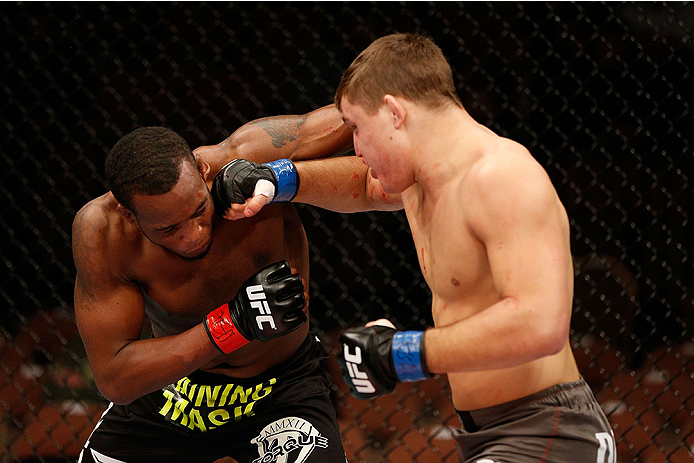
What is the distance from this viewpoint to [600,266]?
310 centimetres

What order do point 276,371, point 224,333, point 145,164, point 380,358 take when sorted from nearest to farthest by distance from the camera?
point 380,358 → point 145,164 → point 224,333 → point 276,371

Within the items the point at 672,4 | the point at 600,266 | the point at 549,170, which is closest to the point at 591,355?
the point at 600,266

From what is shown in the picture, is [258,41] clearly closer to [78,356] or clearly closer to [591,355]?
[78,356]

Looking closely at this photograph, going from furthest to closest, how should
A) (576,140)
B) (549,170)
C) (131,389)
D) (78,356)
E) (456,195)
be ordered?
(576,140) → (549,170) → (78,356) → (131,389) → (456,195)

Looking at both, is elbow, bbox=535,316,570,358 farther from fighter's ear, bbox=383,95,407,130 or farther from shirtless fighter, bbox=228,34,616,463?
fighter's ear, bbox=383,95,407,130

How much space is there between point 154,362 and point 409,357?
683 mm

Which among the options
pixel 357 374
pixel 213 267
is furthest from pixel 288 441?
pixel 357 374

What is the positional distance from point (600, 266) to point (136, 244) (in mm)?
2155

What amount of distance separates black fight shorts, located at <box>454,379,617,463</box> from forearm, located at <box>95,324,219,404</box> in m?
0.64

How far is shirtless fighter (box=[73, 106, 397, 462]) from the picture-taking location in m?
1.50

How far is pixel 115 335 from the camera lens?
159 cm

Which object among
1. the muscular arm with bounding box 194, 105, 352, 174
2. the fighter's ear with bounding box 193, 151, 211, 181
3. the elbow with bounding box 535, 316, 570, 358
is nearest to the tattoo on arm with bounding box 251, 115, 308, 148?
the muscular arm with bounding box 194, 105, 352, 174

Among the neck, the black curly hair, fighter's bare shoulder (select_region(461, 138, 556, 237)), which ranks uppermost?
the black curly hair

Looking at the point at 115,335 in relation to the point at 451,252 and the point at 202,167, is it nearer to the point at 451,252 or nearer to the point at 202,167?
the point at 202,167
